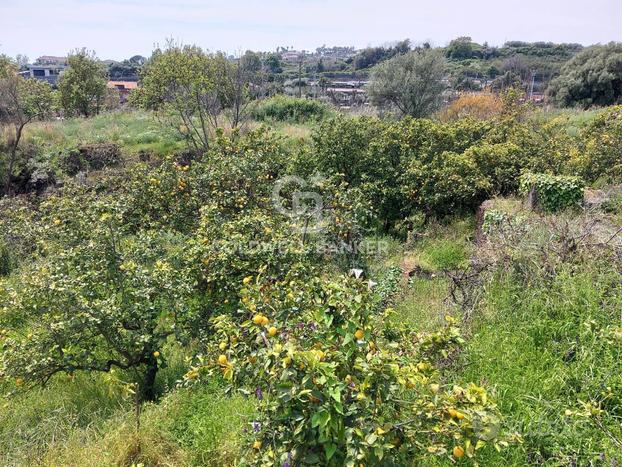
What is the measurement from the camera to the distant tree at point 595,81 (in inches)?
863

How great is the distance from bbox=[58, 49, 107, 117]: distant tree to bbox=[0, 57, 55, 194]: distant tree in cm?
338

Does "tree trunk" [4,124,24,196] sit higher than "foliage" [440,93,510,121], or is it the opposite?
"foliage" [440,93,510,121]

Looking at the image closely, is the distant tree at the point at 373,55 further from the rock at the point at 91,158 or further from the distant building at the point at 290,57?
the rock at the point at 91,158

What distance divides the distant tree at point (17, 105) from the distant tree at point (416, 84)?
1300cm

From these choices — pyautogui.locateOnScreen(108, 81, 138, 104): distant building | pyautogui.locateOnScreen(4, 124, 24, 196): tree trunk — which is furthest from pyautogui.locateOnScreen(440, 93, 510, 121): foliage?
pyautogui.locateOnScreen(108, 81, 138, 104): distant building

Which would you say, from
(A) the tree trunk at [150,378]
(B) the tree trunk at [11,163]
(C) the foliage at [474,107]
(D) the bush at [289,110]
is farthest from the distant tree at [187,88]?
(C) the foliage at [474,107]

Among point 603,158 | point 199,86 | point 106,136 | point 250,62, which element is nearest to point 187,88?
point 199,86

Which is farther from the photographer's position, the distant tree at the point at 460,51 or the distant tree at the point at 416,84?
the distant tree at the point at 460,51

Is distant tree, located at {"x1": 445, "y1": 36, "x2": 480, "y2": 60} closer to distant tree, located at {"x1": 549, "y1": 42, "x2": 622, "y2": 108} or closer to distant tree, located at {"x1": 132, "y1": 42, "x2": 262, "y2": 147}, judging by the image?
distant tree, located at {"x1": 549, "y1": 42, "x2": 622, "y2": 108}

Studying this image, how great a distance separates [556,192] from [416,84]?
12.8 metres

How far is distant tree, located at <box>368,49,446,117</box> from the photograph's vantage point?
18.0 metres

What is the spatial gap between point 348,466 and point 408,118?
8.25 metres

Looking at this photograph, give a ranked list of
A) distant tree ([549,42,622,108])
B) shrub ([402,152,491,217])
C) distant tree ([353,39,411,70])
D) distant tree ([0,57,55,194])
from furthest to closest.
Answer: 1. distant tree ([353,39,411,70])
2. distant tree ([549,42,622,108])
3. distant tree ([0,57,55,194])
4. shrub ([402,152,491,217])

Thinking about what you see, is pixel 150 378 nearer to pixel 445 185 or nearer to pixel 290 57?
pixel 445 185
